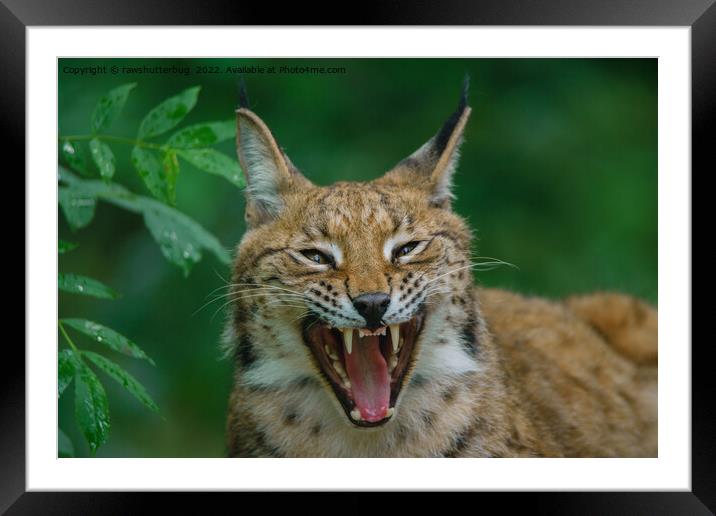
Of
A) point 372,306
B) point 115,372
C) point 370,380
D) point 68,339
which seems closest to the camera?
point 372,306

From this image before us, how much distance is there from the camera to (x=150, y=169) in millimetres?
5910

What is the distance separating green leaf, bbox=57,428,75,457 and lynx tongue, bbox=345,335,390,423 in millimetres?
1676

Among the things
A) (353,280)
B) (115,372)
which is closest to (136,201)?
(115,372)

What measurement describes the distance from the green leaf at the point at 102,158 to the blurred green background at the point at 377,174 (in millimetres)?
613

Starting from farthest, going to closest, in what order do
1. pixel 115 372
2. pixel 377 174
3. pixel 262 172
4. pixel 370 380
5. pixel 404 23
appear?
pixel 377 174 → pixel 262 172 → pixel 404 23 → pixel 370 380 → pixel 115 372

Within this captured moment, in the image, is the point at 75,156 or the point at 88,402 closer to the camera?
the point at 88,402

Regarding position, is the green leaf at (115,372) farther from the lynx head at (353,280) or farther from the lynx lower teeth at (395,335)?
the lynx lower teeth at (395,335)

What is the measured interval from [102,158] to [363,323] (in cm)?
158

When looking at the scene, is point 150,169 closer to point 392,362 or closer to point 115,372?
point 115,372

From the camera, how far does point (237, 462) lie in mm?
6422

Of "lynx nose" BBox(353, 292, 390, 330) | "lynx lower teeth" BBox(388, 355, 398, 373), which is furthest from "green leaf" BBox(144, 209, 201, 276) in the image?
"lynx lower teeth" BBox(388, 355, 398, 373)

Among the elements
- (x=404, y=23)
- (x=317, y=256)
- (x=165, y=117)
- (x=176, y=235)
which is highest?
(x=404, y=23)

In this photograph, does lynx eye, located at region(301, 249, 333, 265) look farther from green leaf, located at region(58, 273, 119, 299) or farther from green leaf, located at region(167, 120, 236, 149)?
green leaf, located at region(58, 273, 119, 299)

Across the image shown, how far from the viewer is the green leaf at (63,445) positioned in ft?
20.9
